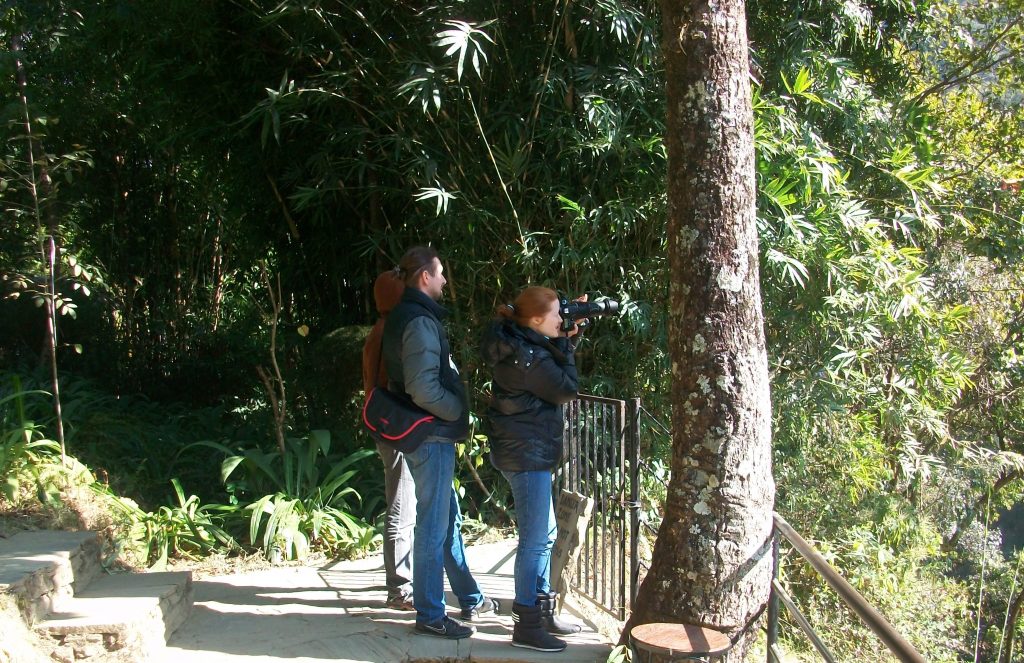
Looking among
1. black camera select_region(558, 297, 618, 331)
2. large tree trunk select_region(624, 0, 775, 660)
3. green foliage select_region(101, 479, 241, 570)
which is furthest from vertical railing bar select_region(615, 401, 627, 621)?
green foliage select_region(101, 479, 241, 570)

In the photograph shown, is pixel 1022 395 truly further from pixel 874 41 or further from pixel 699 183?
pixel 699 183

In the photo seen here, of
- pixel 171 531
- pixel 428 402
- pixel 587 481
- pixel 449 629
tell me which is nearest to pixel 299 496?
pixel 171 531

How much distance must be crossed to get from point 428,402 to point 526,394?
38cm

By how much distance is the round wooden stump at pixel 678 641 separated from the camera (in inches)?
105

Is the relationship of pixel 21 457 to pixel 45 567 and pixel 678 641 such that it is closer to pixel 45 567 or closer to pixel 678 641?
pixel 45 567

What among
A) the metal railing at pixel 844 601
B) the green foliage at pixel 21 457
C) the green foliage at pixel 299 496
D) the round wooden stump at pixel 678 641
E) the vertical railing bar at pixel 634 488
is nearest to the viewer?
the metal railing at pixel 844 601

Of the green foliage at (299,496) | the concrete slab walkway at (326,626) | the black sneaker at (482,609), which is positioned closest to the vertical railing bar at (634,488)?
the concrete slab walkway at (326,626)

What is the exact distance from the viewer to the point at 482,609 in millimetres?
3871

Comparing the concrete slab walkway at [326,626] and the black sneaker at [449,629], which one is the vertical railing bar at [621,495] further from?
the black sneaker at [449,629]

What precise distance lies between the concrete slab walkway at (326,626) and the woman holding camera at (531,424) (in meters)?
0.21

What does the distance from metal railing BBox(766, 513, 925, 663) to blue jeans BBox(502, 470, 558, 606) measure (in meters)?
0.85

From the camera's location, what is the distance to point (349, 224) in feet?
20.6

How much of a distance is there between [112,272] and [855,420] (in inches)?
269

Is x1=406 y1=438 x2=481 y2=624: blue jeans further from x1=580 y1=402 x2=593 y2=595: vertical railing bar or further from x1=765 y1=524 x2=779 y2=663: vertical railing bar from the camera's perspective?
x1=765 y1=524 x2=779 y2=663: vertical railing bar
